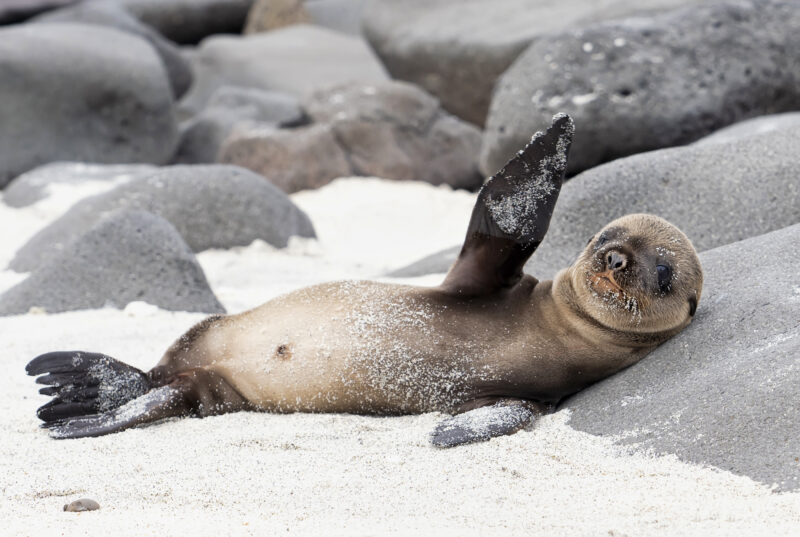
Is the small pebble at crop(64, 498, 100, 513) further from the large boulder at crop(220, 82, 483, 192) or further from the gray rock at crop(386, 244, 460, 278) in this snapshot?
the large boulder at crop(220, 82, 483, 192)

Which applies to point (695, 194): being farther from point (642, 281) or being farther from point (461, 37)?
point (461, 37)

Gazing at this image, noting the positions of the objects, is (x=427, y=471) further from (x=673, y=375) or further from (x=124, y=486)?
(x=673, y=375)

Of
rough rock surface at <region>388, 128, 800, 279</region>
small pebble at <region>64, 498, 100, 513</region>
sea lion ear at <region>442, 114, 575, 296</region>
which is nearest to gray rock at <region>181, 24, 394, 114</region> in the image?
rough rock surface at <region>388, 128, 800, 279</region>

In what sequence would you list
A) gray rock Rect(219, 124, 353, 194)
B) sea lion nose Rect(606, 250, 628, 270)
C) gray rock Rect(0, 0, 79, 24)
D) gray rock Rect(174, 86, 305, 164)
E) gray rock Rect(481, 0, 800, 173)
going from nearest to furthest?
sea lion nose Rect(606, 250, 628, 270) → gray rock Rect(481, 0, 800, 173) → gray rock Rect(219, 124, 353, 194) → gray rock Rect(174, 86, 305, 164) → gray rock Rect(0, 0, 79, 24)

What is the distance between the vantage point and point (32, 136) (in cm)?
1053

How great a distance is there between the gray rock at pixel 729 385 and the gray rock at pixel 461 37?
22.9 ft

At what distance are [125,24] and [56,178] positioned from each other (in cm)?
492

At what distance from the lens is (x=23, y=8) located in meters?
13.8

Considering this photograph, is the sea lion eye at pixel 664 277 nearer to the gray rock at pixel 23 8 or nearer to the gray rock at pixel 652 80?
the gray rock at pixel 652 80

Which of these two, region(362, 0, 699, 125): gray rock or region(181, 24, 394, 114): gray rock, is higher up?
region(362, 0, 699, 125): gray rock

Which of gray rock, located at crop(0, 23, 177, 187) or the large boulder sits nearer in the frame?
the large boulder

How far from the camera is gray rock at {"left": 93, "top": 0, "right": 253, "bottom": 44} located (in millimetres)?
16562

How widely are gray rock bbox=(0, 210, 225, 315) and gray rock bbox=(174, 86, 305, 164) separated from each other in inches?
247

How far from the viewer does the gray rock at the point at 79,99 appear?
10320mm
